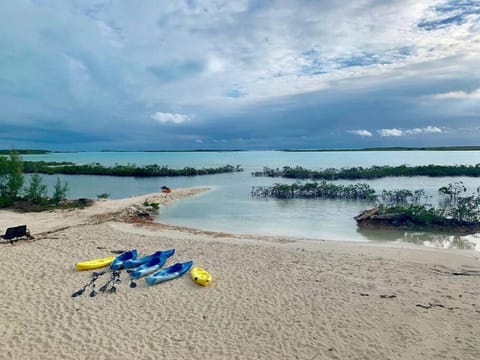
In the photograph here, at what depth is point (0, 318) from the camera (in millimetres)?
6816

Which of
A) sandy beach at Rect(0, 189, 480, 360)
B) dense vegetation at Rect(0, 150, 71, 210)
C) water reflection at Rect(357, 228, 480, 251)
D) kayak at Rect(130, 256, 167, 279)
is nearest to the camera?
sandy beach at Rect(0, 189, 480, 360)

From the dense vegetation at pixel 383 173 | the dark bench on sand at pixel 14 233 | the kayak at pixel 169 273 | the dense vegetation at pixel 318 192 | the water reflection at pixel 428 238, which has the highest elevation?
the dense vegetation at pixel 383 173

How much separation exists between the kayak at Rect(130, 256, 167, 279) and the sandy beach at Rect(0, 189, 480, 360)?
1.01 feet

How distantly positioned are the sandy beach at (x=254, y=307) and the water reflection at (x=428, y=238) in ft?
5.88

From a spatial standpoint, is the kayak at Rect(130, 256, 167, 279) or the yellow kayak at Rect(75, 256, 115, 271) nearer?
the kayak at Rect(130, 256, 167, 279)

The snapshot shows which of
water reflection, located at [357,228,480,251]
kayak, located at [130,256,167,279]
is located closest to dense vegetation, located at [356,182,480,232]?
water reflection, located at [357,228,480,251]

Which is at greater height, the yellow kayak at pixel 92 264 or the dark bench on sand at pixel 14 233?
the dark bench on sand at pixel 14 233

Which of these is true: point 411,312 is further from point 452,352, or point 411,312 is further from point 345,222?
point 345,222

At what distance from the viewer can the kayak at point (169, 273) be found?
350 inches

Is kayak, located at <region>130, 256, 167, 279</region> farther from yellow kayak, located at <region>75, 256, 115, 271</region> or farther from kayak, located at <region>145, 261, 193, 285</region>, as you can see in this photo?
yellow kayak, located at <region>75, 256, 115, 271</region>

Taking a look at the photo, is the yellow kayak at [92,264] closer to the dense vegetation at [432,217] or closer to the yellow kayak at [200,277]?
the yellow kayak at [200,277]

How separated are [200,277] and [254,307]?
1.94 metres

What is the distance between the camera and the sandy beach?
6.02m

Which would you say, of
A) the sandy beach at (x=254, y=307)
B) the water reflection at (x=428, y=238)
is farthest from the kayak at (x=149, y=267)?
the water reflection at (x=428, y=238)
